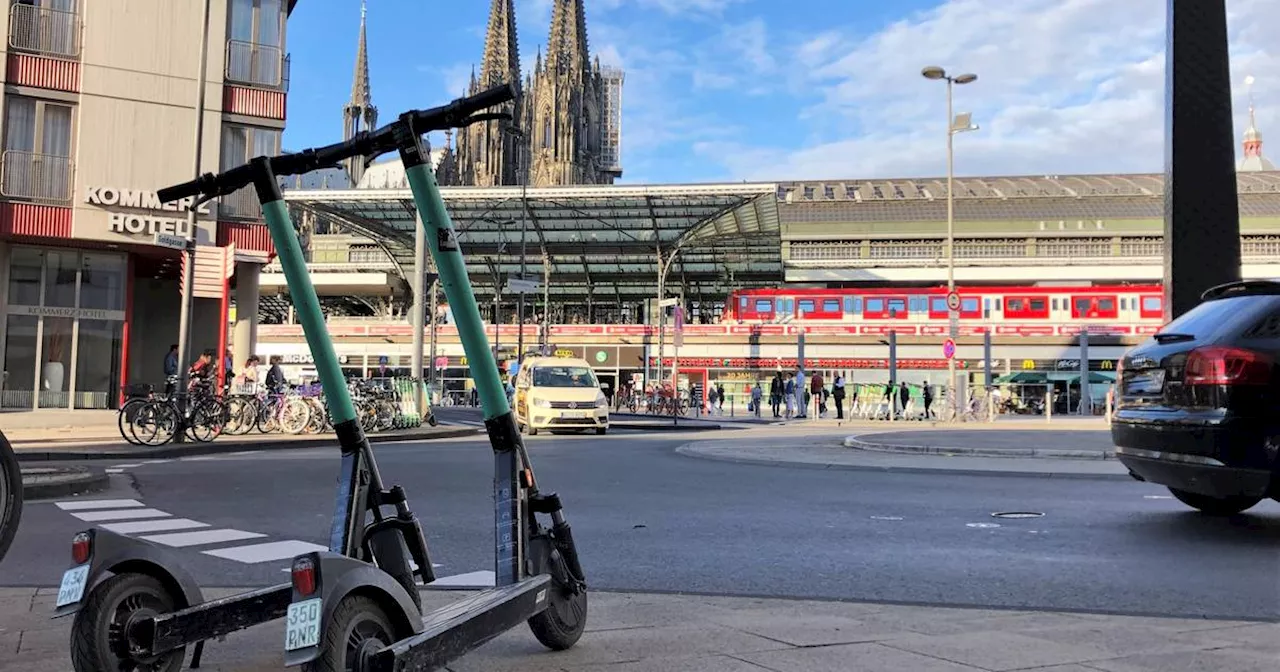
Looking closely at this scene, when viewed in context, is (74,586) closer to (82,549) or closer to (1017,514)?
(82,549)

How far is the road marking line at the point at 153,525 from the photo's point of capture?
26.7 feet

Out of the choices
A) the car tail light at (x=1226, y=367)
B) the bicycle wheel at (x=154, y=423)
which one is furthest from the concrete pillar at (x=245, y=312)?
the car tail light at (x=1226, y=367)

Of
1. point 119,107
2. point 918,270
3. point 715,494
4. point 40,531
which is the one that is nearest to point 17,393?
point 119,107

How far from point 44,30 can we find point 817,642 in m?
27.1

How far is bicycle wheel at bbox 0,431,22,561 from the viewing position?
4.69 meters

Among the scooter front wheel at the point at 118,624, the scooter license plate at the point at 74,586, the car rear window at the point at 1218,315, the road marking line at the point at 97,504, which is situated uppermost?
the car rear window at the point at 1218,315

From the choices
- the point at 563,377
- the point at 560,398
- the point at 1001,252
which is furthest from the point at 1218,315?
the point at 1001,252

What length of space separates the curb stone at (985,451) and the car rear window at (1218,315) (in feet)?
25.2

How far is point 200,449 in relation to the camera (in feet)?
56.3

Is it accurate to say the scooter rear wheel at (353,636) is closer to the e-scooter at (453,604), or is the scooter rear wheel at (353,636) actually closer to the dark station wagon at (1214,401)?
the e-scooter at (453,604)

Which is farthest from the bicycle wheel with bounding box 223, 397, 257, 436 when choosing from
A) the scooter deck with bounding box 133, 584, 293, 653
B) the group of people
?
the scooter deck with bounding box 133, 584, 293, 653

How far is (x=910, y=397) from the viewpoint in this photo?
1633 inches

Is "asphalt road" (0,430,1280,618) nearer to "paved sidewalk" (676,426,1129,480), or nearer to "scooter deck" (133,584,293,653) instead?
"paved sidewalk" (676,426,1129,480)

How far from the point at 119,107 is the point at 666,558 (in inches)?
939
